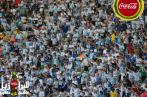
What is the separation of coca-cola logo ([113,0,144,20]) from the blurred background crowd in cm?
A: 313

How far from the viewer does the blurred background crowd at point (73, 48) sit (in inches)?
1277

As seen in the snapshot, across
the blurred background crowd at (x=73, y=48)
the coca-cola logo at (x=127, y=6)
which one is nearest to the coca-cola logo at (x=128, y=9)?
the coca-cola logo at (x=127, y=6)

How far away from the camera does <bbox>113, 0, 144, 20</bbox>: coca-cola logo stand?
1133 inches

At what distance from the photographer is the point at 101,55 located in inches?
1341

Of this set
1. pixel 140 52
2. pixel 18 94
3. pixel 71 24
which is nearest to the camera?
pixel 18 94

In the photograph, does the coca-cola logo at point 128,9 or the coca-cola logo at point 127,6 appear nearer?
the coca-cola logo at point 128,9

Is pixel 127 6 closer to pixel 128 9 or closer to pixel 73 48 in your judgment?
pixel 128 9

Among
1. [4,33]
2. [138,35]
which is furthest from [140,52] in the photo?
[4,33]

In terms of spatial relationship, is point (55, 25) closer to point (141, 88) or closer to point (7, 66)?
point (7, 66)

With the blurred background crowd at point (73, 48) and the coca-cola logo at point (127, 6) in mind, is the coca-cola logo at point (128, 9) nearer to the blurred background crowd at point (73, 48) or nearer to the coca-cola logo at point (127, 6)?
the coca-cola logo at point (127, 6)

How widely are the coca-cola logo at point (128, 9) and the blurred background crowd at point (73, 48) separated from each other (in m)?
3.13

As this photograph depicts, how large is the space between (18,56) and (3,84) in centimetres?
321

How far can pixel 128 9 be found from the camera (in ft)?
94.3

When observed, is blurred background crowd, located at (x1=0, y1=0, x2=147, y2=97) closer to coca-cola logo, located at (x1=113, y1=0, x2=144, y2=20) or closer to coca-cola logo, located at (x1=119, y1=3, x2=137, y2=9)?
coca-cola logo, located at (x1=113, y1=0, x2=144, y2=20)
